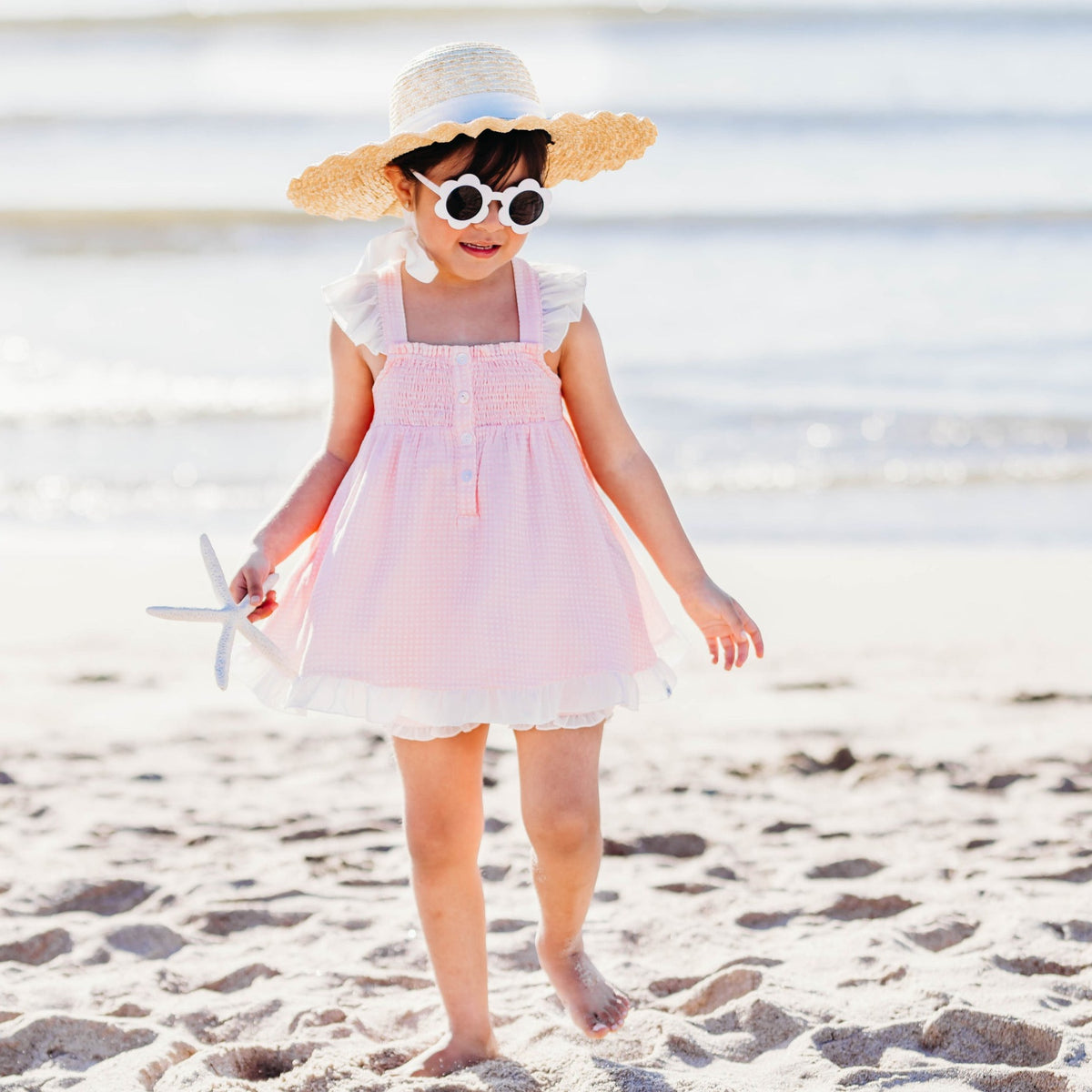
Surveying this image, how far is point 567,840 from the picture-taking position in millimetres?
2545

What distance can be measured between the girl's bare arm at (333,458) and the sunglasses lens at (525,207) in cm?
38

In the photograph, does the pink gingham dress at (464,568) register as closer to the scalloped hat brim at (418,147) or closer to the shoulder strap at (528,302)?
the shoulder strap at (528,302)

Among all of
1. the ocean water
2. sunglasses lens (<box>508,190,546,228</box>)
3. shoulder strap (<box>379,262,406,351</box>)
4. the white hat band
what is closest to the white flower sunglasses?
sunglasses lens (<box>508,190,546,228</box>)

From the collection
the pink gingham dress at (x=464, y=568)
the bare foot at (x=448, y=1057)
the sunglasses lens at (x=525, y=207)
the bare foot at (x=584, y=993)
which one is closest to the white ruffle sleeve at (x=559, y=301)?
the pink gingham dress at (x=464, y=568)

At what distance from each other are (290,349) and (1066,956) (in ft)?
24.1

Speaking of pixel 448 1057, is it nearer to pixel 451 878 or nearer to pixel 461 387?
pixel 451 878

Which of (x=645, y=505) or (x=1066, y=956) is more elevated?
(x=645, y=505)

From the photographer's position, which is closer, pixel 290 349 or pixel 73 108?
pixel 290 349

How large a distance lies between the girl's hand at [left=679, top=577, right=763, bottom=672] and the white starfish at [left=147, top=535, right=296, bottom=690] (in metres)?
0.72

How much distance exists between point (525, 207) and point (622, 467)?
49 centimetres

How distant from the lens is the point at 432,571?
2.46 m

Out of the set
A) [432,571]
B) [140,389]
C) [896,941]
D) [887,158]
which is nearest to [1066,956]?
[896,941]

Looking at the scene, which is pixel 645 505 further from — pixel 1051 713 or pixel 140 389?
pixel 140 389

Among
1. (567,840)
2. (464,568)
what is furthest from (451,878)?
(464,568)
